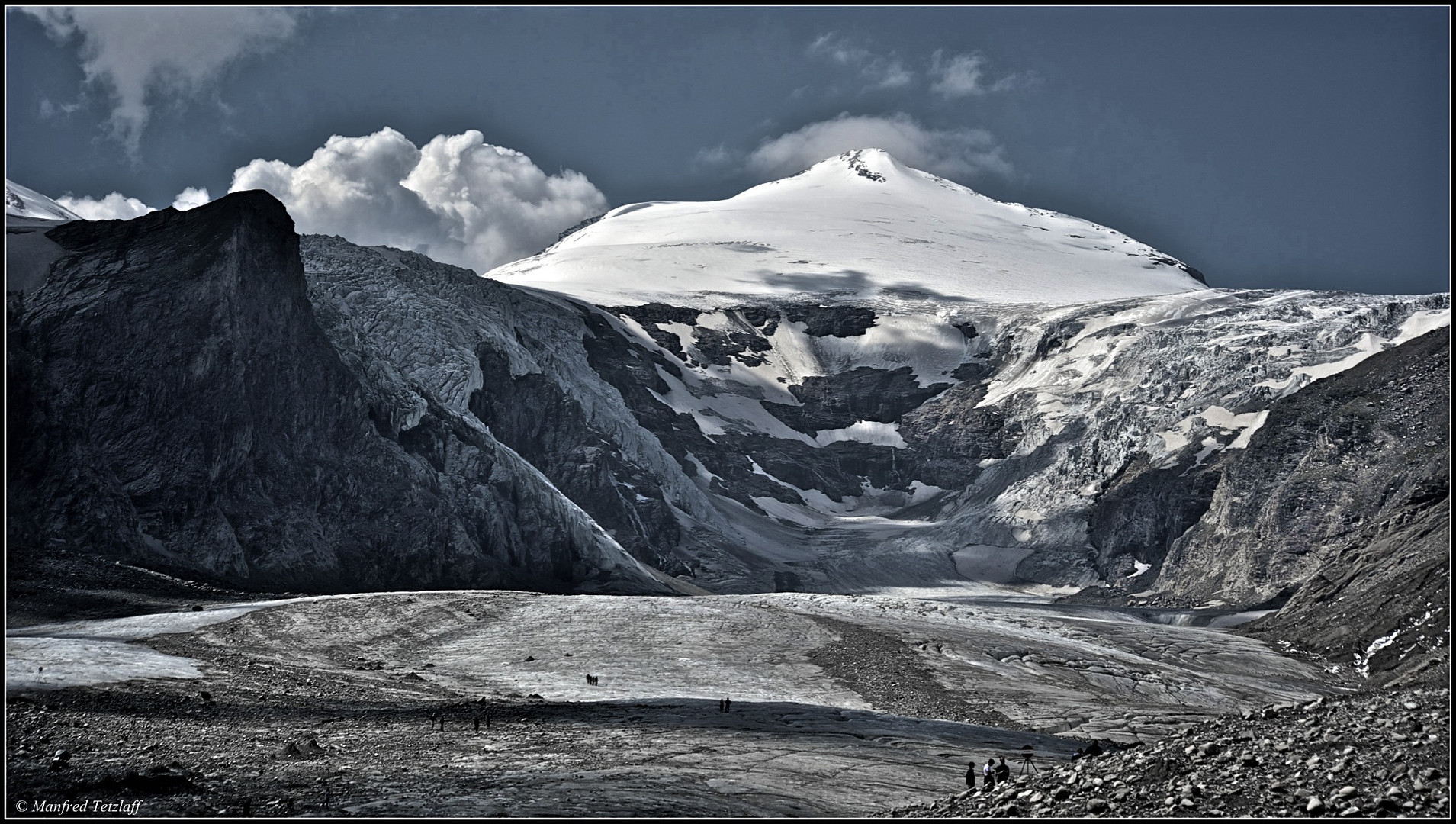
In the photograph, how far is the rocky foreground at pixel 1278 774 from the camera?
17391mm

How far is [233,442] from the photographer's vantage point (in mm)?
98062

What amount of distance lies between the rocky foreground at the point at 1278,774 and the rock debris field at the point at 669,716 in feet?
0.19

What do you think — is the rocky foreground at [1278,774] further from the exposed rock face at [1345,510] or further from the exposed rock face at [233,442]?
the exposed rock face at [233,442]

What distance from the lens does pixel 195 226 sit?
10506 centimetres

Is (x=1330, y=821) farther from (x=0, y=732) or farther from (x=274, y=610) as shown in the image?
(x=274, y=610)

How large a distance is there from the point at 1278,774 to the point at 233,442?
92954 millimetres

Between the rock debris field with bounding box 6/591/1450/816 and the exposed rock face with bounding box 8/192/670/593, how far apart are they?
93.7 ft

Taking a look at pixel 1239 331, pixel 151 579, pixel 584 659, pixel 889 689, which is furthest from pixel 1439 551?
pixel 1239 331

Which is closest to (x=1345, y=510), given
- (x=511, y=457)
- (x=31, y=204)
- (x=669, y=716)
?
(x=511, y=457)

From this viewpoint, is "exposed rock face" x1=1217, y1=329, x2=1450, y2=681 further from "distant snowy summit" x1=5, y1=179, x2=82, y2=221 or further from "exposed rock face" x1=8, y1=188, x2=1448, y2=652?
"distant snowy summit" x1=5, y1=179, x2=82, y2=221

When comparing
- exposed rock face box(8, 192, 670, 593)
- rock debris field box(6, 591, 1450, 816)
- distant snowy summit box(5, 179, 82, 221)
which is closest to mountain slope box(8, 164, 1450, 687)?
exposed rock face box(8, 192, 670, 593)

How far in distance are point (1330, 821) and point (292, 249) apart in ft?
351

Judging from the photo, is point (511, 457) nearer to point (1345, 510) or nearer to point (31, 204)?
point (1345, 510)

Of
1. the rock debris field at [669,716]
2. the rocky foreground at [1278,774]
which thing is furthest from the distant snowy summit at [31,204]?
the rocky foreground at [1278,774]
